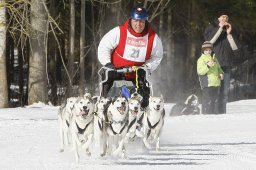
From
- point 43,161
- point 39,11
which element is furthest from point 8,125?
point 39,11

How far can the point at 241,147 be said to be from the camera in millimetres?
9477

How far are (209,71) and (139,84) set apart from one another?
5.78m

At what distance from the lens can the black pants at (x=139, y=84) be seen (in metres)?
8.80

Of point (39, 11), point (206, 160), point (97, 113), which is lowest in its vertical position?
point (206, 160)

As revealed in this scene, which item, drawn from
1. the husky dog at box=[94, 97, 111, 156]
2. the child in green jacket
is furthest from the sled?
the child in green jacket

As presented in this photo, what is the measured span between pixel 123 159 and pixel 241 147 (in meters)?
2.06

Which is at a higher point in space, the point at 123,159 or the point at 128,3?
the point at 128,3

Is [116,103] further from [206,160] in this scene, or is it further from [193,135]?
[193,135]

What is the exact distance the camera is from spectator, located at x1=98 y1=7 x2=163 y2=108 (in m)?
8.94

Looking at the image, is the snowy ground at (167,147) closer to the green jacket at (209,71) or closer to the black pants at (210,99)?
the black pants at (210,99)

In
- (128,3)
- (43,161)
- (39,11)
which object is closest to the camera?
(43,161)

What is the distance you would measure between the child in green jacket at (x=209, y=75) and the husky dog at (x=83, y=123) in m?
6.85

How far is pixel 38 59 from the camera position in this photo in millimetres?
18719

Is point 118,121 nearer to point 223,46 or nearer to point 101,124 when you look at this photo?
point 101,124
